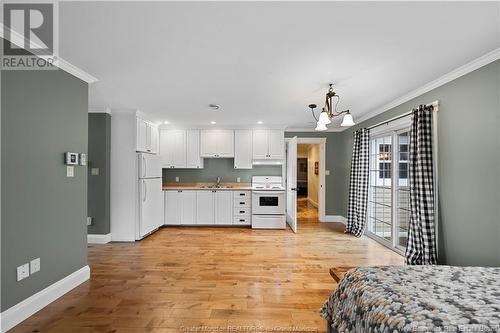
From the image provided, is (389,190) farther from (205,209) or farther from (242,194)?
(205,209)

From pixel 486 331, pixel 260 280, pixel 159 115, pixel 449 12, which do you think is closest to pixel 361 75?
pixel 449 12

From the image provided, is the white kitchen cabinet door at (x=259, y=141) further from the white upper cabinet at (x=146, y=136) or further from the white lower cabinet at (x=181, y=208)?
the white upper cabinet at (x=146, y=136)

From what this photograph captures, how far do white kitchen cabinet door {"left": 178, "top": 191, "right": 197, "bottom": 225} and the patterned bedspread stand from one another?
4014 millimetres

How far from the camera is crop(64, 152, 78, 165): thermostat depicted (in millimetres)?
2441

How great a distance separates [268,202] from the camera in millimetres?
5270

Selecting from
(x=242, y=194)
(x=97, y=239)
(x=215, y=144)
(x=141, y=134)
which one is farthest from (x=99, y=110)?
(x=242, y=194)

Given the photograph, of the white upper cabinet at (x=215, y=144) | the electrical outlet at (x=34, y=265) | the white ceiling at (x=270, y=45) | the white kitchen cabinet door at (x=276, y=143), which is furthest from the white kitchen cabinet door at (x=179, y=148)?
the electrical outlet at (x=34, y=265)

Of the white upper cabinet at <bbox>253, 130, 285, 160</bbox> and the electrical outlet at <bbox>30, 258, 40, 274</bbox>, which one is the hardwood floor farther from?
the white upper cabinet at <bbox>253, 130, 285, 160</bbox>

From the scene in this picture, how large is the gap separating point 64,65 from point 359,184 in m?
4.81

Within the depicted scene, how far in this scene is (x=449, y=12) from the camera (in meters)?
1.59

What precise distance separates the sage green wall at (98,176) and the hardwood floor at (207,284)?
46cm

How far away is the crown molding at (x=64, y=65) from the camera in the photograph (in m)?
1.86

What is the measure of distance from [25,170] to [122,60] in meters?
1.29

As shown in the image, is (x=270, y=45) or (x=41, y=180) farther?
(x=41, y=180)
